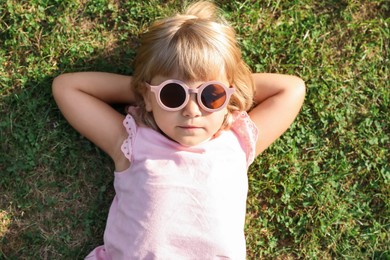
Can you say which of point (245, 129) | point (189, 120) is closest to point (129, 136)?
point (189, 120)

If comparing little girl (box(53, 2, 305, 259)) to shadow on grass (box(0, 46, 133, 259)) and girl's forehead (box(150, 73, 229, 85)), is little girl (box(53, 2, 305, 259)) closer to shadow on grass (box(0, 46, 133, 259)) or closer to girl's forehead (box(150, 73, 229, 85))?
girl's forehead (box(150, 73, 229, 85))

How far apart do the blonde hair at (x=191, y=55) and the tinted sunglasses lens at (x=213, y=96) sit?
9 centimetres

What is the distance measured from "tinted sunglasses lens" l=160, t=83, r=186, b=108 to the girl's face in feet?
0.17

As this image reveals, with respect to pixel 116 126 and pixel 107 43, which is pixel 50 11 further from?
pixel 116 126

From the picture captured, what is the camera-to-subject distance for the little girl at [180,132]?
303 centimetres

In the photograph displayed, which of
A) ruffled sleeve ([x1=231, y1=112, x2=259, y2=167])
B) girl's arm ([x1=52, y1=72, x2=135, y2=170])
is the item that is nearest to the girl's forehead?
ruffled sleeve ([x1=231, y1=112, x2=259, y2=167])

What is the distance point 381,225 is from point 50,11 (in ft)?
9.34

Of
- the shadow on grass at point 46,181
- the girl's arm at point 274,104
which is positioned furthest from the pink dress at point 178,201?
the shadow on grass at point 46,181

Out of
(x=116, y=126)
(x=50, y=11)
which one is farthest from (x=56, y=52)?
(x=116, y=126)

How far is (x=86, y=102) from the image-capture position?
3.45 meters

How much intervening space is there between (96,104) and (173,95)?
2.39 feet

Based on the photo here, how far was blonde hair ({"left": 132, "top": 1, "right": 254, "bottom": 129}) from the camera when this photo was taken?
9.84 ft

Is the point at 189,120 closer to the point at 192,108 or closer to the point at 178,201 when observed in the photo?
the point at 192,108

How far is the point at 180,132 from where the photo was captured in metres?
3.11
